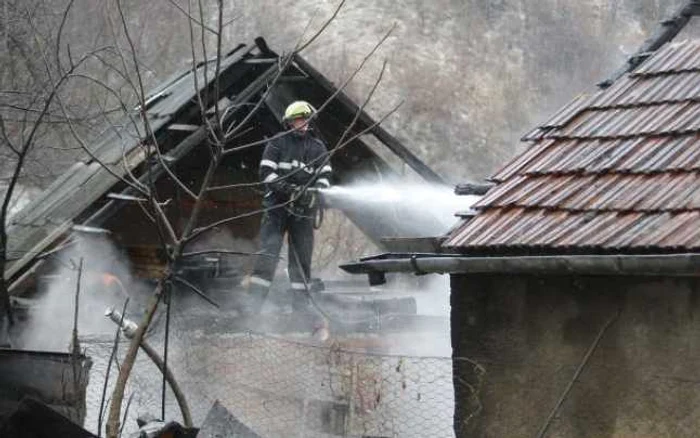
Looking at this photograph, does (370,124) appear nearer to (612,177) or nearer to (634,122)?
(634,122)

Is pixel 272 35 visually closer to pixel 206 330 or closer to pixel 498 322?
pixel 206 330

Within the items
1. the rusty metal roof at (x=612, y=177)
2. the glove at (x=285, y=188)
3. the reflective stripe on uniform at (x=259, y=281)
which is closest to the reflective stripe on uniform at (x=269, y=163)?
the glove at (x=285, y=188)

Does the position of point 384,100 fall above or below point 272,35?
below

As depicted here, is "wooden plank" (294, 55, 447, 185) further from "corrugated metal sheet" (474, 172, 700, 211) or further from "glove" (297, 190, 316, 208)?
"corrugated metal sheet" (474, 172, 700, 211)

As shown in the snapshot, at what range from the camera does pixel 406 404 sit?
27.5 ft

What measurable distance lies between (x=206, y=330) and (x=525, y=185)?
4.11m

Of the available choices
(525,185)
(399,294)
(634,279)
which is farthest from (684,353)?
(399,294)

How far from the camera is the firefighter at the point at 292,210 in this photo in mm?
11016

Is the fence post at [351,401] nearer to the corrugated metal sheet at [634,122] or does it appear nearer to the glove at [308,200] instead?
the corrugated metal sheet at [634,122]

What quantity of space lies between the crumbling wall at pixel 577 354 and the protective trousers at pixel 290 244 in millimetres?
4721

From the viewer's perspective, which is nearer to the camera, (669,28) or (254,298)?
(669,28)

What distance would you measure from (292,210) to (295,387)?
303cm

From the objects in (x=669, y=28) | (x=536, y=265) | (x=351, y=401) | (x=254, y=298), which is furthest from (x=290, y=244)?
(x=536, y=265)

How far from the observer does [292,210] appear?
11477mm
